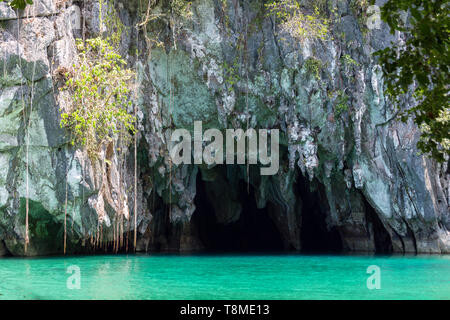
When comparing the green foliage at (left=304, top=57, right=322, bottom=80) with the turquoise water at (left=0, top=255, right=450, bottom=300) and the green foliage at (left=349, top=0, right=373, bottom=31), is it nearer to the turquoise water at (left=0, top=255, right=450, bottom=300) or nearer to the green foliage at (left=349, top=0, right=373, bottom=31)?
the green foliage at (left=349, top=0, right=373, bottom=31)

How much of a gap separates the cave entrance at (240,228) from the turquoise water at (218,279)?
7.92 meters

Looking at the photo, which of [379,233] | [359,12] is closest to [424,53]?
[359,12]

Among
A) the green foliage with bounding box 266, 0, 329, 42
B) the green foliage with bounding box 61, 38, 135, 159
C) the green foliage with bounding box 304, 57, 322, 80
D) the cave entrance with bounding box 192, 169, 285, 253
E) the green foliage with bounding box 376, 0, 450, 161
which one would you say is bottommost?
the cave entrance with bounding box 192, 169, 285, 253

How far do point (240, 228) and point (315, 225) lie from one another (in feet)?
11.4

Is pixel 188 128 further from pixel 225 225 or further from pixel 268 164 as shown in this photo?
pixel 225 225

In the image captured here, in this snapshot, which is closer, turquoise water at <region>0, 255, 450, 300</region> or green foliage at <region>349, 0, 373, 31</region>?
turquoise water at <region>0, 255, 450, 300</region>

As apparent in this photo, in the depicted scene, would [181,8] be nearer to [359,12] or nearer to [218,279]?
[359,12]

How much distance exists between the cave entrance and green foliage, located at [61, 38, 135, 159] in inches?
308

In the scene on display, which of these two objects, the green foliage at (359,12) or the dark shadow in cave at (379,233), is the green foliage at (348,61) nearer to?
the green foliage at (359,12)

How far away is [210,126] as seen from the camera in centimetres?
1705

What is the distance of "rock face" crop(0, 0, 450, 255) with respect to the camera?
13.4 metres

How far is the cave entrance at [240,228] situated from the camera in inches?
859

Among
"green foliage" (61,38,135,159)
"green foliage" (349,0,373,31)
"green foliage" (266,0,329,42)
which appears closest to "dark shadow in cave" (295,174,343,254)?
"green foliage" (266,0,329,42)

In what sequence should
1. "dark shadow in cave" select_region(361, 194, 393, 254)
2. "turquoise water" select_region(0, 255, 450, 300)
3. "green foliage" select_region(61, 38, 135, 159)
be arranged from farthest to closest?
1. "dark shadow in cave" select_region(361, 194, 393, 254)
2. "green foliage" select_region(61, 38, 135, 159)
3. "turquoise water" select_region(0, 255, 450, 300)
